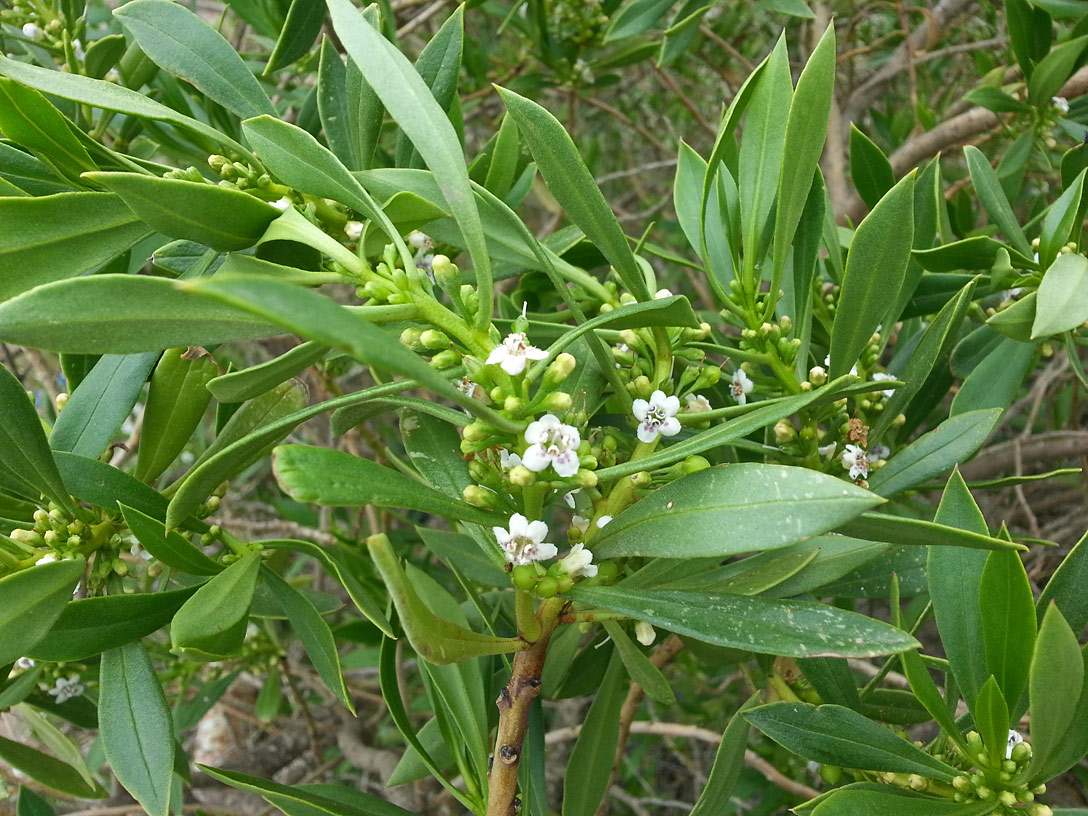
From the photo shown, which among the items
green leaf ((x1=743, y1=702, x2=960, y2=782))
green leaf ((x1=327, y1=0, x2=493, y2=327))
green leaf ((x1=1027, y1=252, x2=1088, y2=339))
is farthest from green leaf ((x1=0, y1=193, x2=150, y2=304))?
green leaf ((x1=1027, y1=252, x2=1088, y2=339))

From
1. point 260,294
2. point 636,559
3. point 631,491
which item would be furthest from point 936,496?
point 260,294

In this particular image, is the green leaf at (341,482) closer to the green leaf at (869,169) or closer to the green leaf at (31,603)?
the green leaf at (31,603)

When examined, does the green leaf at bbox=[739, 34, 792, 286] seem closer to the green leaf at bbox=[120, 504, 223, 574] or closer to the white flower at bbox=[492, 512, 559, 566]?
the white flower at bbox=[492, 512, 559, 566]

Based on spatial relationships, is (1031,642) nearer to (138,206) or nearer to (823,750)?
(823,750)

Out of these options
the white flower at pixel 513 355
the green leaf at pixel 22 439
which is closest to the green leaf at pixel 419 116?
the white flower at pixel 513 355

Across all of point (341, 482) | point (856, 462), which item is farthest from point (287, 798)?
point (856, 462)

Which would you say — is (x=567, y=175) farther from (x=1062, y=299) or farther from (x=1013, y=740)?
(x=1013, y=740)

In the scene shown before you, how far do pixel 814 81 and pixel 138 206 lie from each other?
56cm

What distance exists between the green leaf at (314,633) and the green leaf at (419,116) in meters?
0.44

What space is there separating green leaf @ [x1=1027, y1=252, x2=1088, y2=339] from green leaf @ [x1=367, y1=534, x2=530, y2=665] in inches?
23.4

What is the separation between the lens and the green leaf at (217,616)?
72 centimetres

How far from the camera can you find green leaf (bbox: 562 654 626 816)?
110 cm

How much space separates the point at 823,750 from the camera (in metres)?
0.81

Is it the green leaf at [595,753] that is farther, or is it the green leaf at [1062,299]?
the green leaf at [595,753]
